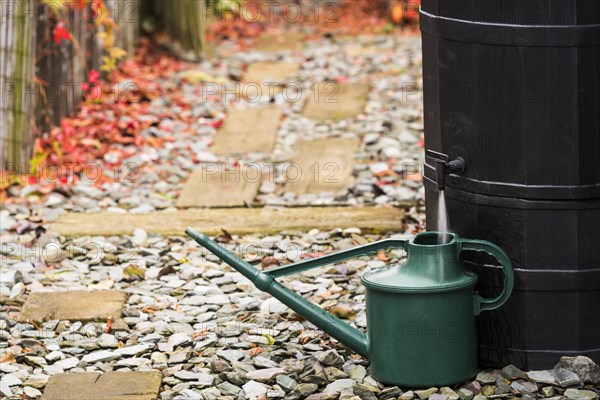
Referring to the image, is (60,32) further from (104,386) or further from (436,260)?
(436,260)

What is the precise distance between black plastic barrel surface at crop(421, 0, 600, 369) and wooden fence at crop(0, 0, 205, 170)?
299 cm

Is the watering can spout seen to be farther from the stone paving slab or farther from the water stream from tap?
the stone paving slab

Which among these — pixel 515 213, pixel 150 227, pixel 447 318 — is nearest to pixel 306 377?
pixel 447 318

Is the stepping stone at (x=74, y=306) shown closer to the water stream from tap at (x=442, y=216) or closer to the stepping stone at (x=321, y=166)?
the water stream from tap at (x=442, y=216)

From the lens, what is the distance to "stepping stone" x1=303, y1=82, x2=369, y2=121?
7098mm

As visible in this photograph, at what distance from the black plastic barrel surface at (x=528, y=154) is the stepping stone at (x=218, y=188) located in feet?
7.04

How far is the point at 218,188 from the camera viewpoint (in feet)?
18.7

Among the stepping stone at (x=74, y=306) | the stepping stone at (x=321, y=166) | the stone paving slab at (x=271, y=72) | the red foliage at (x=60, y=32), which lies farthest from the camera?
the stone paving slab at (x=271, y=72)

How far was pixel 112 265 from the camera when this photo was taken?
4707 millimetres

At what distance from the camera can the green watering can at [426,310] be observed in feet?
10.9

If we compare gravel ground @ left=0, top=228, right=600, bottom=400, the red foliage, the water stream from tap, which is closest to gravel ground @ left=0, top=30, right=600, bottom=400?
gravel ground @ left=0, top=228, right=600, bottom=400

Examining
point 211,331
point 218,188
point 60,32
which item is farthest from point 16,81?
point 211,331

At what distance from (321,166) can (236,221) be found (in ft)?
3.26

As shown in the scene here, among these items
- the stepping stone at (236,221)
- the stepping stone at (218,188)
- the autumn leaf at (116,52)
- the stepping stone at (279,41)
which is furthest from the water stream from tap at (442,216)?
the stepping stone at (279,41)
